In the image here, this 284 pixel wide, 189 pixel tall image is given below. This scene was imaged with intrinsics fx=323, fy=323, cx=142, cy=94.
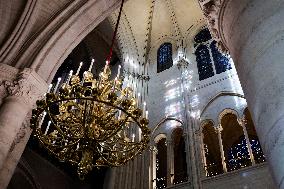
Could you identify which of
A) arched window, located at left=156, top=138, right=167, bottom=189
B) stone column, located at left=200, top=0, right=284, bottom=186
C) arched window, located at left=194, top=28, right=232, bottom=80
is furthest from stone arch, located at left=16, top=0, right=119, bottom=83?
stone column, located at left=200, top=0, right=284, bottom=186

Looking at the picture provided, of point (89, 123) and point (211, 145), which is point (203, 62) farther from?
point (89, 123)

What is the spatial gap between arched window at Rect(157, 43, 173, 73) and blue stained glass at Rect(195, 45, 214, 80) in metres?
1.29

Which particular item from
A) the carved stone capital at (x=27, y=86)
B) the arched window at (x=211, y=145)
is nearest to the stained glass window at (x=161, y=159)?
the arched window at (x=211, y=145)

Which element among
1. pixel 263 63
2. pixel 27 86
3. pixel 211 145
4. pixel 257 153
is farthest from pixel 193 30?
pixel 263 63

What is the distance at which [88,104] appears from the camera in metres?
5.24

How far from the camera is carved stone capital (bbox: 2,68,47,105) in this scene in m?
6.40

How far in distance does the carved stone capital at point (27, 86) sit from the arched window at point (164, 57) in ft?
25.5

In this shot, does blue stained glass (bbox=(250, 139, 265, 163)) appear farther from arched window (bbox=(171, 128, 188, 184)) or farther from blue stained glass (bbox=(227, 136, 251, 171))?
arched window (bbox=(171, 128, 188, 184))

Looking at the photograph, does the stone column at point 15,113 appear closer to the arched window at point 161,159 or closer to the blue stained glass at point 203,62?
Answer: the arched window at point 161,159

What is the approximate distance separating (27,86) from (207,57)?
27.2 feet

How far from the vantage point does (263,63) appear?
9.00 ft

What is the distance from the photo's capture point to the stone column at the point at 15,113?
561 cm

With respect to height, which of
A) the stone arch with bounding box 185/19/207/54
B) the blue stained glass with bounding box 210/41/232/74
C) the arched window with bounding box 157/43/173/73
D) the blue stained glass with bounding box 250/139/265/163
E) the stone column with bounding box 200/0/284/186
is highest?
the stone arch with bounding box 185/19/207/54

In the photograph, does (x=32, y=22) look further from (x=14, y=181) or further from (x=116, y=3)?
(x=14, y=181)
